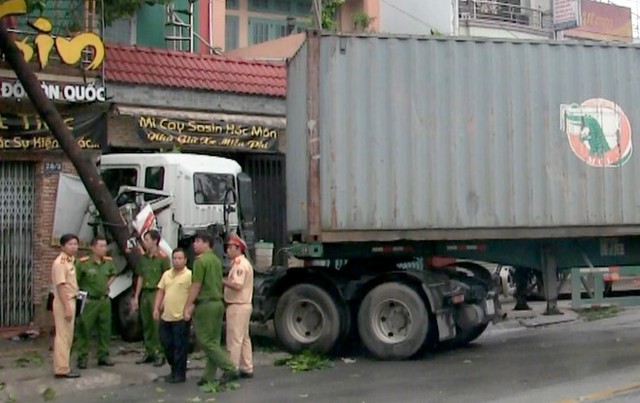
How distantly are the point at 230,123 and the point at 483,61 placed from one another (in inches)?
236

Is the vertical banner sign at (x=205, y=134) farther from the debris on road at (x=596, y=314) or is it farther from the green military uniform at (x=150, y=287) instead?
the debris on road at (x=596, y=314)

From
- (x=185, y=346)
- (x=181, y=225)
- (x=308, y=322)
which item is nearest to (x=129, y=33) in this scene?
(x=181, y=225)

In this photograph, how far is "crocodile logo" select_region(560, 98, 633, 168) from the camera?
12.6m

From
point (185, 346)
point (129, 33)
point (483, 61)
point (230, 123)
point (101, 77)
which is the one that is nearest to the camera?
point (185, 346)

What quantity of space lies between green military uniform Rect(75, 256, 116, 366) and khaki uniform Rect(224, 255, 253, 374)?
1.76 metres

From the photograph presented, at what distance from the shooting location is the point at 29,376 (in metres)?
11.3

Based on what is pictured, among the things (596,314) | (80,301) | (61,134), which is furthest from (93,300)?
(596,314)

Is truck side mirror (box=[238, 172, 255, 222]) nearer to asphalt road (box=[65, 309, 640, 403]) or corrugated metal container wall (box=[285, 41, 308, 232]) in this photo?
corrugated metal container wall (box=[285, 41, 308, 232])

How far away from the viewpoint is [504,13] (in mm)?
31359

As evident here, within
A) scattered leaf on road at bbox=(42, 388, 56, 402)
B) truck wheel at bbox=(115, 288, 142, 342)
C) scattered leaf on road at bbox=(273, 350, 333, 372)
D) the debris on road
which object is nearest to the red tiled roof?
truck wheel at bbox=(115, 288, 142, 342)

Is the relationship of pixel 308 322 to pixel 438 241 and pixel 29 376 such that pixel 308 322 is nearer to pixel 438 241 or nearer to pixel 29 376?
pixel 438 241

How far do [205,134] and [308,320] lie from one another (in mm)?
5181

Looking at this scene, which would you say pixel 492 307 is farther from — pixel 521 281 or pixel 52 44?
pixel 52 44

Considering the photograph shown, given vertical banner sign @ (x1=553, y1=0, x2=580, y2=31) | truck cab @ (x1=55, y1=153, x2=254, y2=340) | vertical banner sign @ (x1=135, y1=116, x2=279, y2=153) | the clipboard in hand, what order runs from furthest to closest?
1. vertical banner sign @ (x1=553, y1=0, x2=580, y2=31)
2. vertical banner sign @ (x1=135, y1=116, x2=279, y2=153)
3. truck cab @ (x1=55, y1=153, x2=254, y2=340)
4. the clipboard in hand
